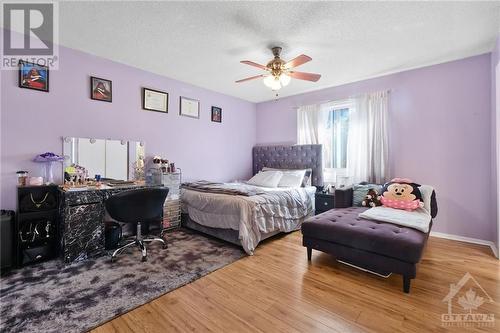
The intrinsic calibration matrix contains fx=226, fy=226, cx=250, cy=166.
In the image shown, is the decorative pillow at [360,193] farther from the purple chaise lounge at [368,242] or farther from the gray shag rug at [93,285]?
the gray shag rug at [93,285]

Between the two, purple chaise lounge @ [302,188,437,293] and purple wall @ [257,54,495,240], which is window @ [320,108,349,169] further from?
purple chaise lounge @ [302,188,437,293]

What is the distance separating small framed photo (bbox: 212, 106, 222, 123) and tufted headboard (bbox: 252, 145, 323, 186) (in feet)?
3.85

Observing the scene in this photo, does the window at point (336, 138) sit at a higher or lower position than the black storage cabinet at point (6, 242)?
higher

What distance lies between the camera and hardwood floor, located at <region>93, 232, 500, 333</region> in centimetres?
151

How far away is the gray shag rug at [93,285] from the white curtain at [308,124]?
2649mm

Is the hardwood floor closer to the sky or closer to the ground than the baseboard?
closer to the ground

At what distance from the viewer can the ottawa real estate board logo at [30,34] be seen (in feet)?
6.97

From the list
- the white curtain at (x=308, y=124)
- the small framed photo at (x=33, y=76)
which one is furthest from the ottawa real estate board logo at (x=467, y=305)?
the small framed photo at (x=33, y=76)

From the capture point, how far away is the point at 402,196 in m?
2.69

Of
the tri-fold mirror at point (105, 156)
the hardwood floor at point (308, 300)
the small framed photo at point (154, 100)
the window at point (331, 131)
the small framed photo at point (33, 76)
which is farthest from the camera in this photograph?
the window at point (331, 131)

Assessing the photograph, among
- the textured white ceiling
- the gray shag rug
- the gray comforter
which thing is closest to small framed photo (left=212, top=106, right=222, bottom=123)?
the textured white ceiling

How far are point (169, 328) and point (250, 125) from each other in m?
4.38

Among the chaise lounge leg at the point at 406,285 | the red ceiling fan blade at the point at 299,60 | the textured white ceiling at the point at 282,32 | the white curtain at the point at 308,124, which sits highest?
the textured white ceiling at the point at 282,32

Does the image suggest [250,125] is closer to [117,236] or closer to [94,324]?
[117,236]
